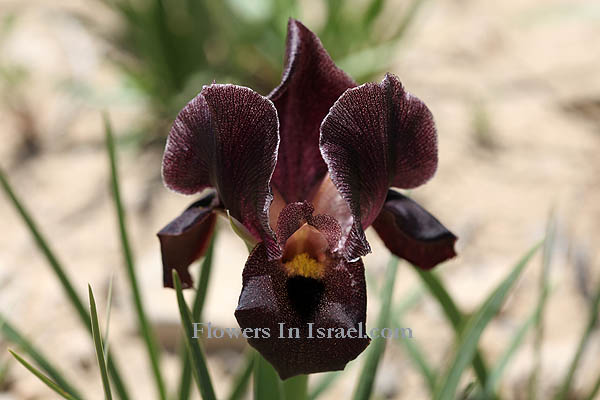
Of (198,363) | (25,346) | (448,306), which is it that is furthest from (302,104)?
(25,346)

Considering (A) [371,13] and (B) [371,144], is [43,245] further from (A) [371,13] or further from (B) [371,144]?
(A) [371,13]

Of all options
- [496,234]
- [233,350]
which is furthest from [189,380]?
[496,234]

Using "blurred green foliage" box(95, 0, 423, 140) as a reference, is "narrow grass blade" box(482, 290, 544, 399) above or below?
below

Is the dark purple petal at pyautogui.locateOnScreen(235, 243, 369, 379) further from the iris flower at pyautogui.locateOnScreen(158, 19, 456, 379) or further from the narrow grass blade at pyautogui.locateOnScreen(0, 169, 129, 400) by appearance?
the narrow grass blade at pyautogui.locateOnScreen(0, 169, 129, 400)

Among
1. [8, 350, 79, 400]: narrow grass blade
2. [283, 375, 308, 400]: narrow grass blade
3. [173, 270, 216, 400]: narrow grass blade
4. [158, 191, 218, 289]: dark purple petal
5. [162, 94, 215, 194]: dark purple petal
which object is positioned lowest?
[283, 375, 308, 400]: narrow grass blade

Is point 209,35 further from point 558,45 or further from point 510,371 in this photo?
point 510,371

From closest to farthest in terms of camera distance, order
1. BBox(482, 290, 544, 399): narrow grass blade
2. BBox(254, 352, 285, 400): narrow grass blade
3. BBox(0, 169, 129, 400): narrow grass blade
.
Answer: BBox(254, 352, 285, 400): narrow grass blade → BBox(0, 169, 129, 400): narrow grass blade → BBox(482, 290, 544, 399): narrow grass blade

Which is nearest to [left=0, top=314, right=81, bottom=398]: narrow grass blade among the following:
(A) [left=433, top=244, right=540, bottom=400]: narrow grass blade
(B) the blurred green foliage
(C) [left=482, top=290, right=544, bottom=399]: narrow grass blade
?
(A) [left=433, top=244, right=540, bottom=400]: narrow grass blade
